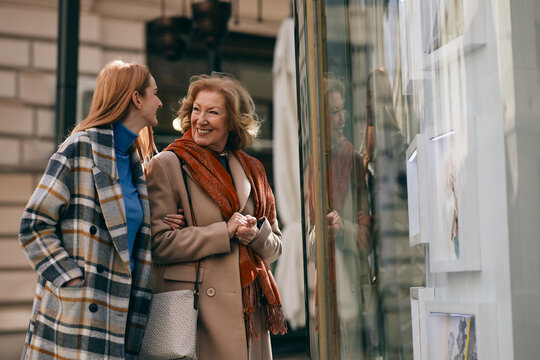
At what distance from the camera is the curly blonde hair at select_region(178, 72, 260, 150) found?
3.10 meters

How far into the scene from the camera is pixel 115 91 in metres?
2.83

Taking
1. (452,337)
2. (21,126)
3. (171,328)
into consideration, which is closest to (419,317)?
(452,337)

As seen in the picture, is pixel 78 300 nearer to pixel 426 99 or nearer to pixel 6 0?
pixel 426 99

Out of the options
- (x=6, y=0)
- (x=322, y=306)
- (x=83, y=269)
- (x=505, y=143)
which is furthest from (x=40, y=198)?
(x=6, y=0)

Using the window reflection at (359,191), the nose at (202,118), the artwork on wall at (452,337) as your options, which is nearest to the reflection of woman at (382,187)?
the window reflection at (359,191)

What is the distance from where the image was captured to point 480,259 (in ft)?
4.52

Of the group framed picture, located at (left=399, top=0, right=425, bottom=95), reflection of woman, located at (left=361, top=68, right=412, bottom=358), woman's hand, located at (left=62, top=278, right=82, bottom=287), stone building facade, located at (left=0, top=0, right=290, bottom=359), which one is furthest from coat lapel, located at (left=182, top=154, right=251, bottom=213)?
stone building facade, located at (left=0, top=0, right=290, bottom=359)

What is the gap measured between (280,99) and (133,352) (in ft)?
14.5

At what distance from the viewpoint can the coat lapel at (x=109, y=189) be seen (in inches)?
103

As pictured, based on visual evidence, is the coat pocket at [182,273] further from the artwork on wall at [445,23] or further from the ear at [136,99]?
the artwork on wall at [445,23]

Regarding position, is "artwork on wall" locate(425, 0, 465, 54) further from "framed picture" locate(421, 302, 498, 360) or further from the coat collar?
the coat collar

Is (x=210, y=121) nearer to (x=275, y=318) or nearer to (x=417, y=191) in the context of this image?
(x=275, y=318)

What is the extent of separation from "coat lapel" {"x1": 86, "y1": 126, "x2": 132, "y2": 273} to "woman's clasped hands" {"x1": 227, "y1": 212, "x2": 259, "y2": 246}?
0.42 meters

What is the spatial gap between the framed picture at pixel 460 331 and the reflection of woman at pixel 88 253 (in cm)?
136
